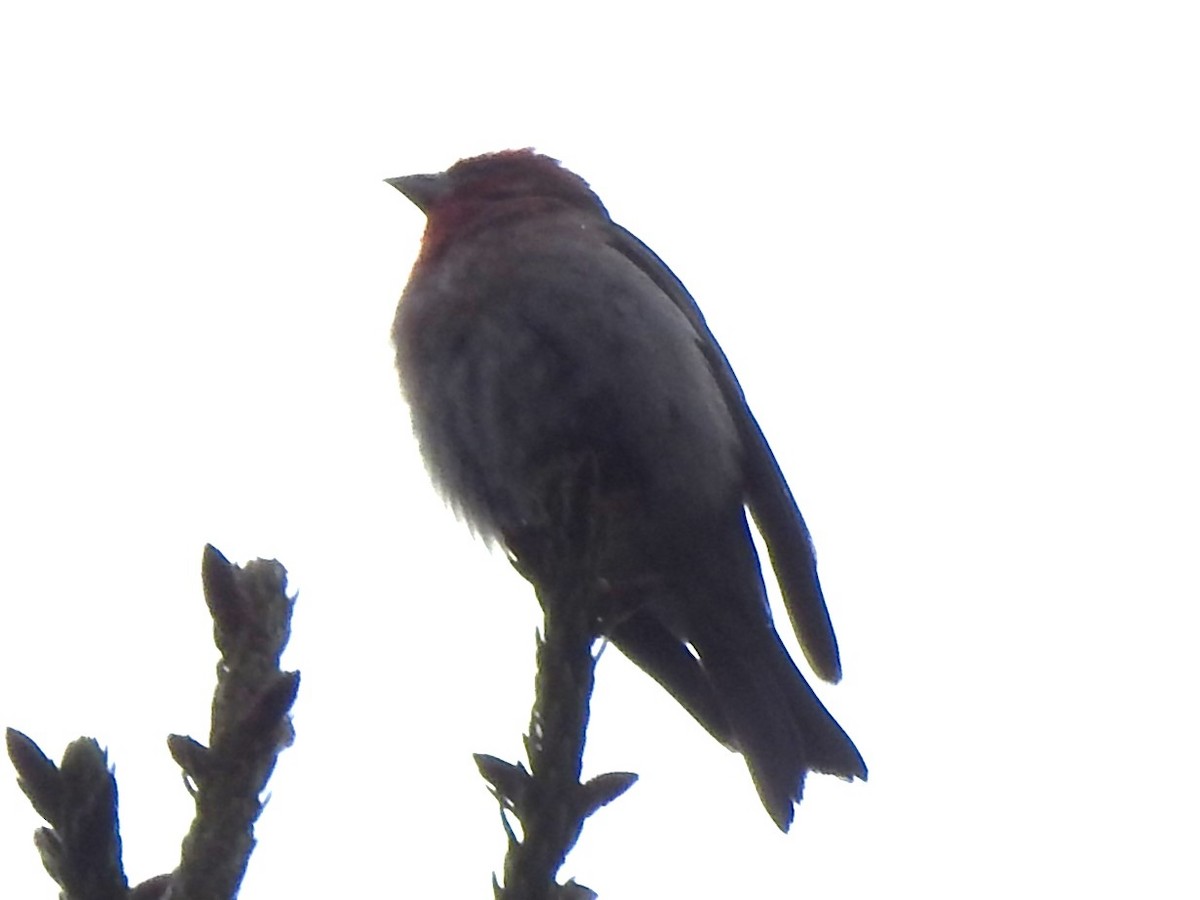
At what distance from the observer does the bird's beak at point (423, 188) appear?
5.20 m

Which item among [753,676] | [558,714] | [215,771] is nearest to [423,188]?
[753,676]

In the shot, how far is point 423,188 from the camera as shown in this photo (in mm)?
5250

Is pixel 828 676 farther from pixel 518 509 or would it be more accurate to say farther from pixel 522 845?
pixel 522 845

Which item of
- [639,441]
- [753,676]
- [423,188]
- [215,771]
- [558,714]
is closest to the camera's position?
[215,771]

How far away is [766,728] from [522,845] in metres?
2.60

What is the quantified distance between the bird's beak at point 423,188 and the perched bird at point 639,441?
556 mm

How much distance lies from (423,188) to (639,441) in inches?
67.4

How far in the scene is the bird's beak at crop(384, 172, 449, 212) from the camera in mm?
5195

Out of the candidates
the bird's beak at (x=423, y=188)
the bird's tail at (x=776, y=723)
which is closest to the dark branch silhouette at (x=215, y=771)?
the bird's tail at (x=776, y=723)

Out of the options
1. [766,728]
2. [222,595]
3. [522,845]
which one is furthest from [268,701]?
[766,728]

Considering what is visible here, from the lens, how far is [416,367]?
420cm

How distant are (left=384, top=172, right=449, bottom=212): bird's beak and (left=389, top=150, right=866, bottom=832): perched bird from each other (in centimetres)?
56

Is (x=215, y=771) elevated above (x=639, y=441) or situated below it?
below

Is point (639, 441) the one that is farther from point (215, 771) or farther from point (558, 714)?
point (215, 771)
